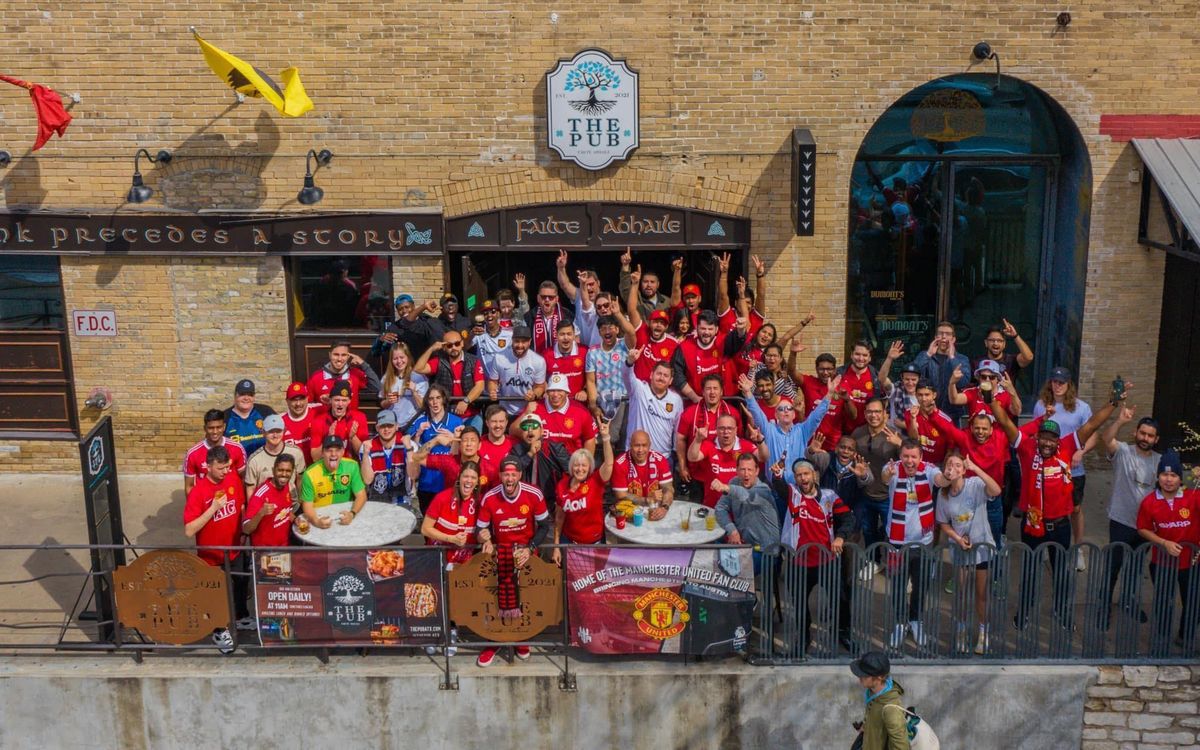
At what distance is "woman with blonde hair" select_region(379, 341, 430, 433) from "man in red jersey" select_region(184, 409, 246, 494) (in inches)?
59.2

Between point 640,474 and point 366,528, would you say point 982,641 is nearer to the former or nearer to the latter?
point 640,474

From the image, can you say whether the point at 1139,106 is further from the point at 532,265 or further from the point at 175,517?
the point at 175,517

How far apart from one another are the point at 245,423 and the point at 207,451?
3.62 feet

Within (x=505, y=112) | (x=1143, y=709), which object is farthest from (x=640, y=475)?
(x=505, y=112)

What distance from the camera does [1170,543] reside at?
9500mm

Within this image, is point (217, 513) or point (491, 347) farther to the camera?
point (491, 347)

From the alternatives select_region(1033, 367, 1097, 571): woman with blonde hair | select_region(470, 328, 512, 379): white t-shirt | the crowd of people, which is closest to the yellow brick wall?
the crowd of people

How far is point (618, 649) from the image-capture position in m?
9.74

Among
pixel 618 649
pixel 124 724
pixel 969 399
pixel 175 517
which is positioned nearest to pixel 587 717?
pixel 618 649

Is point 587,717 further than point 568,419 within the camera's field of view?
No

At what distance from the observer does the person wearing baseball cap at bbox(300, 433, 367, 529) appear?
10.1 meters

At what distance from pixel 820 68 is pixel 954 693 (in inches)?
270

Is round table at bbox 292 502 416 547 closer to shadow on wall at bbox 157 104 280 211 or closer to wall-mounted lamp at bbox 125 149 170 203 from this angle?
shadow on wall at bbox 157 104 280 211

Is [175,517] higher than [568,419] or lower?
lower
